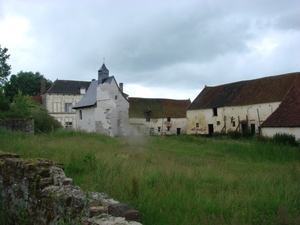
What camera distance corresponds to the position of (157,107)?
4819 centimetres

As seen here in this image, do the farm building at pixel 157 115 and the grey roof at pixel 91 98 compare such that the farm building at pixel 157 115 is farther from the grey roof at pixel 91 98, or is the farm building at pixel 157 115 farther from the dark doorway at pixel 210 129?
the grey roof at pixel 91 98

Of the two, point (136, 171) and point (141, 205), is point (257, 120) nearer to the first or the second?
point (136, 171)

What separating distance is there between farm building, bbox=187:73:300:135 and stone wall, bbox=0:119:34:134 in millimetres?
22940

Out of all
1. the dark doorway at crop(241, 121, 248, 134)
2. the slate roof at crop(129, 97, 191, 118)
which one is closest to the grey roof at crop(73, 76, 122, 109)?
the slate roof at crop(129, 97, 191, 118)

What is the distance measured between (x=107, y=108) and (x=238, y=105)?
49.3 feet

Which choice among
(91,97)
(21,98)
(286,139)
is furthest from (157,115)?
(286,139)

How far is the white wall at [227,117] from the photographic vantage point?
3133cm

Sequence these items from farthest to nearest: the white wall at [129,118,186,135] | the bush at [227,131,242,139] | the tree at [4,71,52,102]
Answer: the tree at [4,71,52,102] → the white wall at [129,118,186,135] → the bush at [227,131,242,139]

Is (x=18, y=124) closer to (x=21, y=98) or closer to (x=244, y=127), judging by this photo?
(x=21, y=98)

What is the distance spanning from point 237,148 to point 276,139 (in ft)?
18.5

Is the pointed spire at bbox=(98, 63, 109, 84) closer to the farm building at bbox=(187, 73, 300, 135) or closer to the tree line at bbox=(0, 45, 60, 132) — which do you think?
the tree line at bbox=(0, 45, 60, 132)

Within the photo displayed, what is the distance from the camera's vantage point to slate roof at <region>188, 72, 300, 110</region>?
101 ft

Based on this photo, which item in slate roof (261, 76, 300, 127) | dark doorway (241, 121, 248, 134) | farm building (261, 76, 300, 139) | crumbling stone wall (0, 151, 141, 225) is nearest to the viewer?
crumbling stone wall (0, 151, 141, 225)

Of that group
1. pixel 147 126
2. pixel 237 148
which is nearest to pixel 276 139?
pixel 237 148
